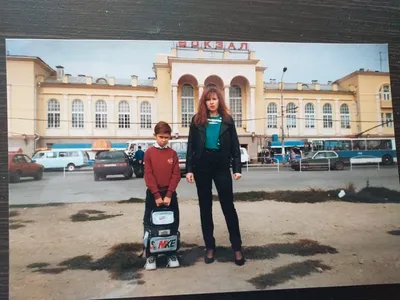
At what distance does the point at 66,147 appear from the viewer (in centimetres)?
140

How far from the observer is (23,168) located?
1373 millimetres

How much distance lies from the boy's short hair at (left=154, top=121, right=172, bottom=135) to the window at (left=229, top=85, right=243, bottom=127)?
325 millimetres

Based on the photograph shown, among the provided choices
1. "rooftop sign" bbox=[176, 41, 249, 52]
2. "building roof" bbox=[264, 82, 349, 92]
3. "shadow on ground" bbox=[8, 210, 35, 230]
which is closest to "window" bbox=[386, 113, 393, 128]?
"building roof" bbox=[264, 82, 349, 92]

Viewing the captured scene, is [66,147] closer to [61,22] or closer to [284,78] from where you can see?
[61,22]

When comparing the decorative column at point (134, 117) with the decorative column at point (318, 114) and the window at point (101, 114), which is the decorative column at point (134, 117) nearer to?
the window at point (101, 114)

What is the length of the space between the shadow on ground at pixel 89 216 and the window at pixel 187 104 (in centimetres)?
56

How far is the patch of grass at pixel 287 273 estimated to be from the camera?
138cm

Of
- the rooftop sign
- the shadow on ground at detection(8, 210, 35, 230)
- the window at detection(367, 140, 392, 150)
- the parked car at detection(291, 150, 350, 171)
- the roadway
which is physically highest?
the rooftop sign

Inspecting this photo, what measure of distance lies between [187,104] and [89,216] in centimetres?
70

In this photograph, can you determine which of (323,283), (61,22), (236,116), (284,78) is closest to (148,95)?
(236,116)

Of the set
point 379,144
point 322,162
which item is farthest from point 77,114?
→ point 379,144

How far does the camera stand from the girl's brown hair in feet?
4.75

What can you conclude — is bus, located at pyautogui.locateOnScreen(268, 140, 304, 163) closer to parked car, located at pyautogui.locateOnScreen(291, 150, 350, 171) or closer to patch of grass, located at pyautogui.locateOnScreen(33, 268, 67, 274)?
parked car, located at pyautogui.locateOnScreen(291, 150, 350, 171)

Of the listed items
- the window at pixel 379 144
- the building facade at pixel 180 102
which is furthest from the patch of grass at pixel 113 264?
the window at pixel 379 144
